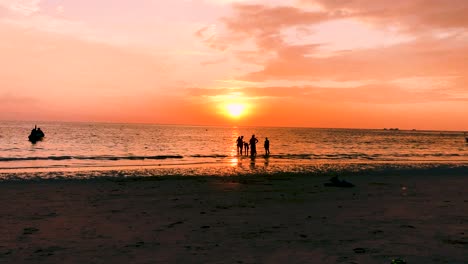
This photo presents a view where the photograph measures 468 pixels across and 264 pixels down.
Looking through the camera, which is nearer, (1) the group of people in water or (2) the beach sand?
(2) the beach sand

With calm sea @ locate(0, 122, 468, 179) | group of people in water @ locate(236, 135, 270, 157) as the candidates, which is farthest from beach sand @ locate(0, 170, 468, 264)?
group of people in water @ locate(236, 135, 270, 157)

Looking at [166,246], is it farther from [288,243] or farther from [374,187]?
[374,187]

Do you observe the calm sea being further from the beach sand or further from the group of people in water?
the beach sand

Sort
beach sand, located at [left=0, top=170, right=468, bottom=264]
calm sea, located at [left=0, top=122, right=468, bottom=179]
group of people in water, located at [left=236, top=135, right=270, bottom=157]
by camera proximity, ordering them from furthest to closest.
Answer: group of people in water, located at [left=236, top=135, right=270, bottom=157] → calm sea, located at [left=0, top=122, right=468, bottom=179] → beach sand, located at [left=0, top=170, right=468, bottom=264]

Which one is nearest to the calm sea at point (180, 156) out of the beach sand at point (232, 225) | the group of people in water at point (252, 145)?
the group of people in water at point (252, 145)

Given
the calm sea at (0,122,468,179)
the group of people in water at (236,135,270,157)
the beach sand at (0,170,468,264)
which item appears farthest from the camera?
the group of people in water at (236,135,270,157)

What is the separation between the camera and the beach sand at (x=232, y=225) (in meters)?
9.04

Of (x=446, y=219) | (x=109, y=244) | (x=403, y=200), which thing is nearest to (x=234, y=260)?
(x=109, y=244)

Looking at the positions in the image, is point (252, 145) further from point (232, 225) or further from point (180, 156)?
point (232, 225)

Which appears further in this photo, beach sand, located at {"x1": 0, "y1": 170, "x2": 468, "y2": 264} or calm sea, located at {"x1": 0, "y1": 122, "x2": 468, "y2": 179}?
calm sea, located at {"x1": 0, "y1": 122, "x2": 468, "y2": 179}

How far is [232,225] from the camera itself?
39.4 feet

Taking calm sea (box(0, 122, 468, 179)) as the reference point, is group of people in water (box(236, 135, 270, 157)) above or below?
above

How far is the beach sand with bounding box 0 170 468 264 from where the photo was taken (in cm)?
904

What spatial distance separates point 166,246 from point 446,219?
9361mm
